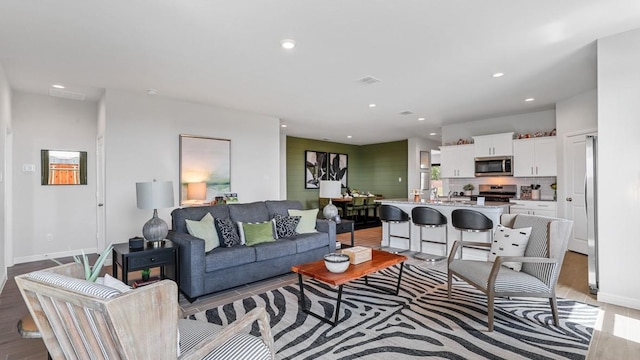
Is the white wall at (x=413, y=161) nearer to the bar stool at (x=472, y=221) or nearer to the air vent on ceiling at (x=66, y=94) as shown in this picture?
the bar stool at (x=472, y=221)

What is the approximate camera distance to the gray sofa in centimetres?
328

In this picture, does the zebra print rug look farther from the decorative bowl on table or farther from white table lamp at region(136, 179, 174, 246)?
white table lamp at region(136, 179, 174, 246)

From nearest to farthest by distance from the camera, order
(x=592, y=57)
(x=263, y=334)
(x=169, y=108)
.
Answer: (x=263, y=334), (x=592, y=57), (x=169, y=108)

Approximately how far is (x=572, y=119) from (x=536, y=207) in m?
1.69

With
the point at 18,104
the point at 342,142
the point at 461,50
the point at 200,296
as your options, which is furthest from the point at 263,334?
the point at 342,142

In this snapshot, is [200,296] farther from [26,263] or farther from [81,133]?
[81,133]

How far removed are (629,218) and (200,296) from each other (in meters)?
4.41

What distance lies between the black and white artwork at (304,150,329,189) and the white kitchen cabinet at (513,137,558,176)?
17.8 feet

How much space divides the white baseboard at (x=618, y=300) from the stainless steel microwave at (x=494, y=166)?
3.75m

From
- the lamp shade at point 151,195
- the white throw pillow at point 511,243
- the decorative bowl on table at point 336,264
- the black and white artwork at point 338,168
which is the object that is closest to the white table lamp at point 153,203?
the lamp shade at point 151,195

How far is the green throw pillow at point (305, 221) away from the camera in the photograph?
4.57 meters

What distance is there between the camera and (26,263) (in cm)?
479

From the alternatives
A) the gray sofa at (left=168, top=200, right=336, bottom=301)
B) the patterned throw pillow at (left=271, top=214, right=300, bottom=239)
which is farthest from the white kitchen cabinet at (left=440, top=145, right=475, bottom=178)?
the patterned throw pillow at (left=271, top=214, right=300, bottom=239)

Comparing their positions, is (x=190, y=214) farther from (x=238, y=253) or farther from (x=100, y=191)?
(x=100, y=191)
